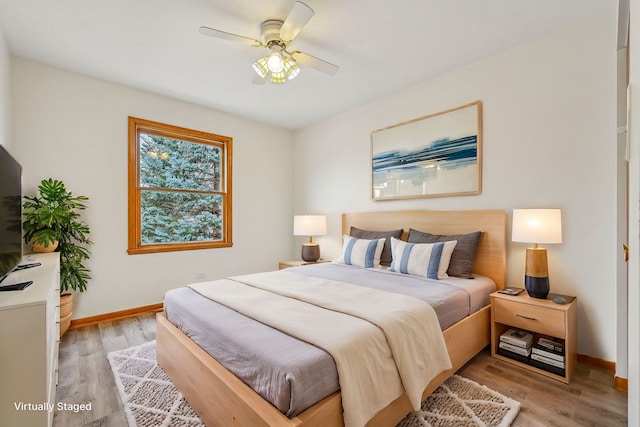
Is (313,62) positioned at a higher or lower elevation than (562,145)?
higher

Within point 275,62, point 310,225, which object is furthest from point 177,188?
point 275,62

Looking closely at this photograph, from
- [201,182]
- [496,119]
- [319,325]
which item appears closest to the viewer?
[319,325]

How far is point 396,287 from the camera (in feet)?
7.50

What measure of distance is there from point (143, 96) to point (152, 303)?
8.14 ft

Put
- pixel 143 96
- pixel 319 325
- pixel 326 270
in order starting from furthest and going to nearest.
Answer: pixel 143 96, pixel 326 270, pixel 319 325

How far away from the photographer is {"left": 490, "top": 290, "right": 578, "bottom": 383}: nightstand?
202cm

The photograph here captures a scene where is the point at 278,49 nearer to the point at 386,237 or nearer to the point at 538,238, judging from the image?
the point at 386,237

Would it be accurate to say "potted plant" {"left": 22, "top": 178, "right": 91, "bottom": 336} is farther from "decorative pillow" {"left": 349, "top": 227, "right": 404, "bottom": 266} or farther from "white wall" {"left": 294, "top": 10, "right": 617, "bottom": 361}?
"white wall" {"left": 294, "top": 10, "right": 617, "bottom": 361}

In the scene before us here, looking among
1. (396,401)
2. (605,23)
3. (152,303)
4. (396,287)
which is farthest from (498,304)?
(152,303)

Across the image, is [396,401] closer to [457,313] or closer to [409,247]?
[457,313]

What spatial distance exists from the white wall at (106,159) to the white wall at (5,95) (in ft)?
0.40

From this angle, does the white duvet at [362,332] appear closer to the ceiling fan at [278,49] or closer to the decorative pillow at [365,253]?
the decorative pillow at [365,253]

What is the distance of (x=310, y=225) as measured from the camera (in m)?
4.09

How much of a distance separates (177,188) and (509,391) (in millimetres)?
3939
